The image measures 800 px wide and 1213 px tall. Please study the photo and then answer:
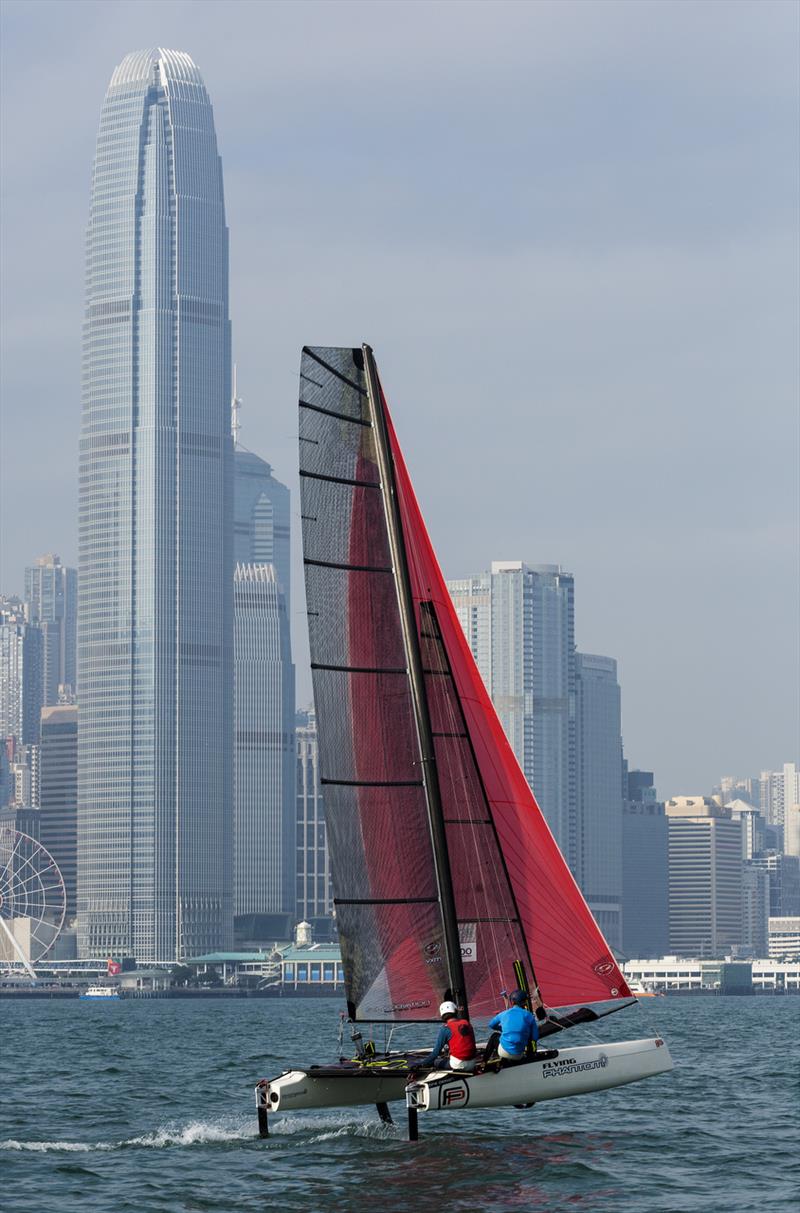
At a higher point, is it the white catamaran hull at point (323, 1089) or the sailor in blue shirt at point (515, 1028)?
the sailor in blue shirt at point (515, 1028)

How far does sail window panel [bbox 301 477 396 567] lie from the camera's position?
2723 cm

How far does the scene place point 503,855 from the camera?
2777 centimetres

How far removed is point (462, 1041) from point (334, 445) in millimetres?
7637

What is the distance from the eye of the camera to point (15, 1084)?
146 feet

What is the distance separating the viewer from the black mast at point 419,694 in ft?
87.8

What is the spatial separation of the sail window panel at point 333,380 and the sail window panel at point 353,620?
2.07 meters

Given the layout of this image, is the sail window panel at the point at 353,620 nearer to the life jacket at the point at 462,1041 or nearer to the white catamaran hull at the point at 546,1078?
the life jacket at the point at 462,1041

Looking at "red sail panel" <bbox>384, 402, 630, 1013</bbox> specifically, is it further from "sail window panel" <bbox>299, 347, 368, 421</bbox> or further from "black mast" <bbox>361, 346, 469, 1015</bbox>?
"sail window panel" <bbox>299, 347, 368, 421</bbox>

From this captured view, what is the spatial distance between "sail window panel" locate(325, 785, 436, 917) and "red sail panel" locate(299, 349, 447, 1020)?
13 millimetres

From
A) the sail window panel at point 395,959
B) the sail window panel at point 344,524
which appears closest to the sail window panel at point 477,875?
the sail window panel at point 395,959

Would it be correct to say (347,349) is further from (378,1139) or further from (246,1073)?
(246,1073)

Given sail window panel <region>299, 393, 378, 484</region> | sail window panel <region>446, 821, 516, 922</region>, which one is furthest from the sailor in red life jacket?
sail window panel <region>299, 393, 378, 484</region>

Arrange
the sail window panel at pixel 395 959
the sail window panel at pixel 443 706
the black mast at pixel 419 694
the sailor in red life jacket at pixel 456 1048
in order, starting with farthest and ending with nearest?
the sail window panel at pixel 443 706, the sail window panel at pixel 395 959, the black mast at pixel 419 694, the sailor in red life jacket at pixel 456 1048

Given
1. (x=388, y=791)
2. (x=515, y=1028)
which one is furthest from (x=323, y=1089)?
(x=388, y=791)
